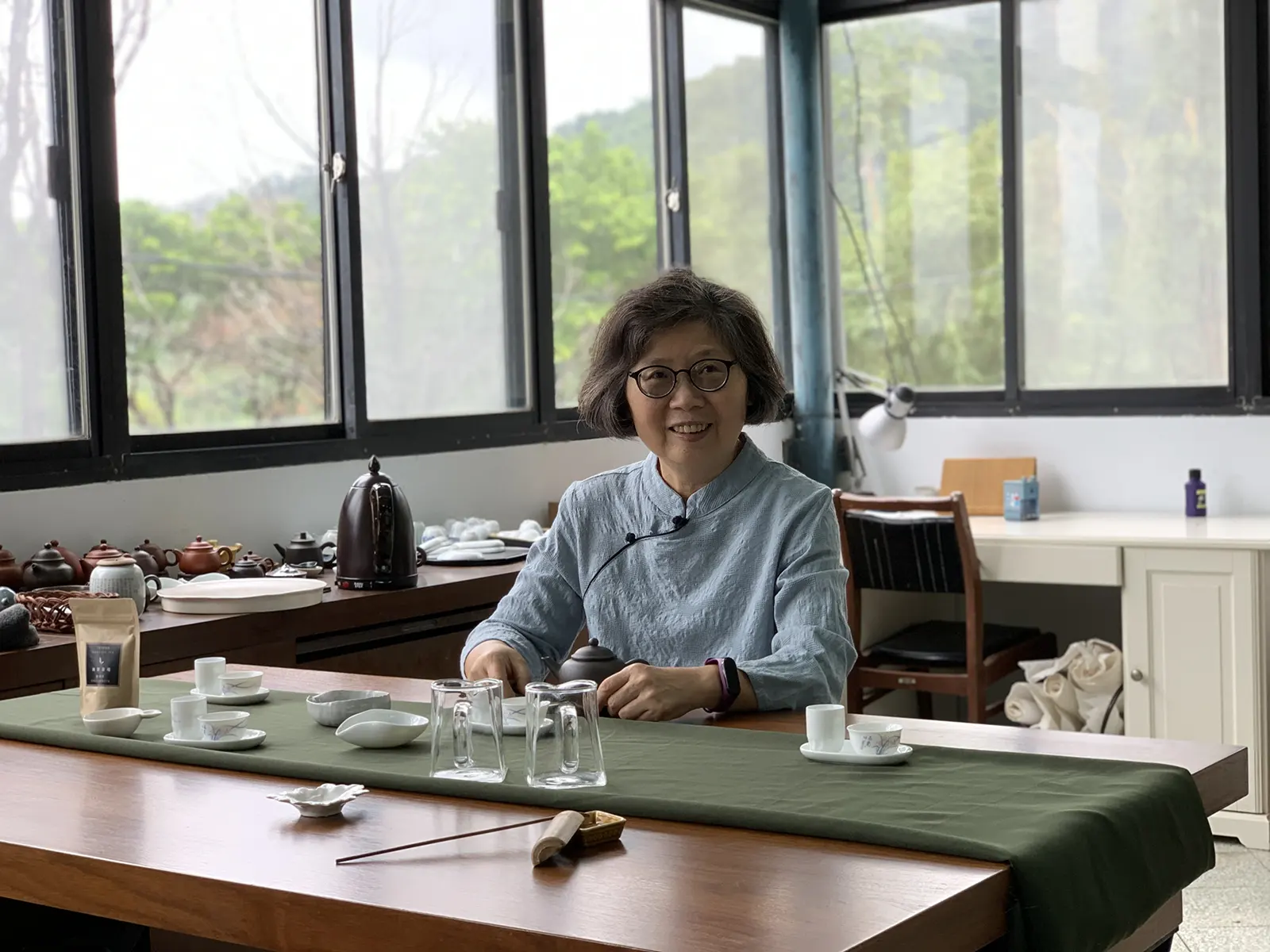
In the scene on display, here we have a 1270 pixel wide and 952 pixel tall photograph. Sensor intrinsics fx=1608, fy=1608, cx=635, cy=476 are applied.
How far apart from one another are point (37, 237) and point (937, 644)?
2462mm

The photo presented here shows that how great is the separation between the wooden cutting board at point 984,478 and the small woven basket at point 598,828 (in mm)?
3642

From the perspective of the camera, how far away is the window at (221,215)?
3.54 metres

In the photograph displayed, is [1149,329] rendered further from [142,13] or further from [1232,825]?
[142,13]

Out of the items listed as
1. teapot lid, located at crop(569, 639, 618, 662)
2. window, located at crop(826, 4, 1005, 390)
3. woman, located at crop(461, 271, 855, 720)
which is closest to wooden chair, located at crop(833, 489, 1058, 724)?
window, located at crop(826, 4, 1005, 390)

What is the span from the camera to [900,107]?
5277 millimetres

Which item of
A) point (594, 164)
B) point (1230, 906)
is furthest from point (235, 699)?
point (594, 164)

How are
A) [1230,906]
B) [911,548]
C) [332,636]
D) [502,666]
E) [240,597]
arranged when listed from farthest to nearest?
1. [911,548]
2. [1230,906]
3. [332,636]
4. [240,597]
5. [502,666]

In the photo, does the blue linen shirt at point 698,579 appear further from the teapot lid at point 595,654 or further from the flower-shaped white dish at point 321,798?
the flower-shaped white dish at point 321,798

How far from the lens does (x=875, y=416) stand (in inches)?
197

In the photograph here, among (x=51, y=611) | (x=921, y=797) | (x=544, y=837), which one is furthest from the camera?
(x=51, y=611)

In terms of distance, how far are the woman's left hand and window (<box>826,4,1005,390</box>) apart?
3434 mm

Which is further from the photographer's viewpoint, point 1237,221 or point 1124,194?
point 1124,194

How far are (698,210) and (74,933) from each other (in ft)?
12.1

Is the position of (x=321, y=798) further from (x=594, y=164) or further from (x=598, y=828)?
(x=594, y=164)
